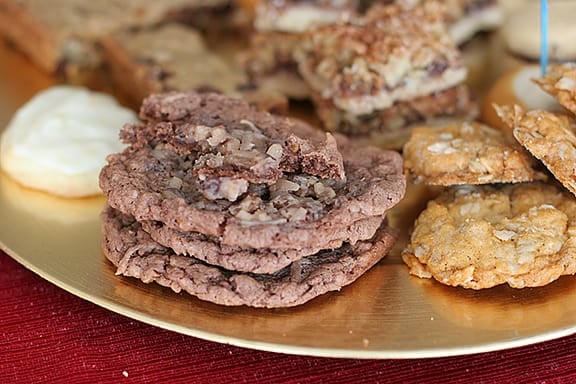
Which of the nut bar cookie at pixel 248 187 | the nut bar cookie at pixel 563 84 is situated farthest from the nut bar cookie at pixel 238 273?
the nut bar cookie at pixel 563 84

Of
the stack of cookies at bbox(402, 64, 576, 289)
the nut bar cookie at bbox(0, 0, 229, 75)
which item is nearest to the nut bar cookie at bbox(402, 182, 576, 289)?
the stack of cookies at bbox(402, 64, 576, 289)

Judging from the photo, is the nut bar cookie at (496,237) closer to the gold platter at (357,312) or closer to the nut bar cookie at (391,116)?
the gold platter at (357,312)

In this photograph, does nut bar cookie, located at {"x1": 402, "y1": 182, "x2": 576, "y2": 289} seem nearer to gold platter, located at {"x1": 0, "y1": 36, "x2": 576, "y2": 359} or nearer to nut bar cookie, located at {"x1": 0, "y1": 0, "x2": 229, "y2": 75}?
gold platter, located at {"x1": 0, "y1": 36, "x2": 576, "y2": 359}

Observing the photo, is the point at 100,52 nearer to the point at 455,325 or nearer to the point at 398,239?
the point at 398,239

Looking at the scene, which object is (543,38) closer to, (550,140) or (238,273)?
(550,140)

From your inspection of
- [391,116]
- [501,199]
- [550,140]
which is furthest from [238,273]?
[391,116]
